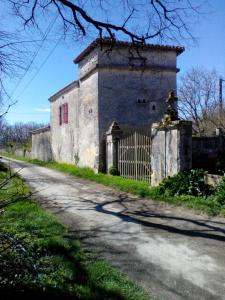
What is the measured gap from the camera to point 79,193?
12039mm

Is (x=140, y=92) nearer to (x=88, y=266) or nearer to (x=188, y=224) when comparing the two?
(x=188, y=224)

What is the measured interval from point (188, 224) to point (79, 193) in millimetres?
5431

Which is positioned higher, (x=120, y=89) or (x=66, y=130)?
(x=120, y=89)

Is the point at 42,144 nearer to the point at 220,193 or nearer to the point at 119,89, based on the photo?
the point at 119,89

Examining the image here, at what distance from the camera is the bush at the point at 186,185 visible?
31.4 ft

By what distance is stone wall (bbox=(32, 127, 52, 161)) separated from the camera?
30.0 metres

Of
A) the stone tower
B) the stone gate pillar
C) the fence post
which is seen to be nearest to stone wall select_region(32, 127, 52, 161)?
the stone tower

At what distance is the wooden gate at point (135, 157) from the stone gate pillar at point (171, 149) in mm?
1643

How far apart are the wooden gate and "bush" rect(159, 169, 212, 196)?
3126mm

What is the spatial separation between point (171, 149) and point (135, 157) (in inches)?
144

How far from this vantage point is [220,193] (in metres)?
8.58

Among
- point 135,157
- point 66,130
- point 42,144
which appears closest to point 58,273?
point 135,157

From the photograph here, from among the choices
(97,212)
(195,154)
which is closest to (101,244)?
(97,212)

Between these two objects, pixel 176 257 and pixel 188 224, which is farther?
pixel 188 224
